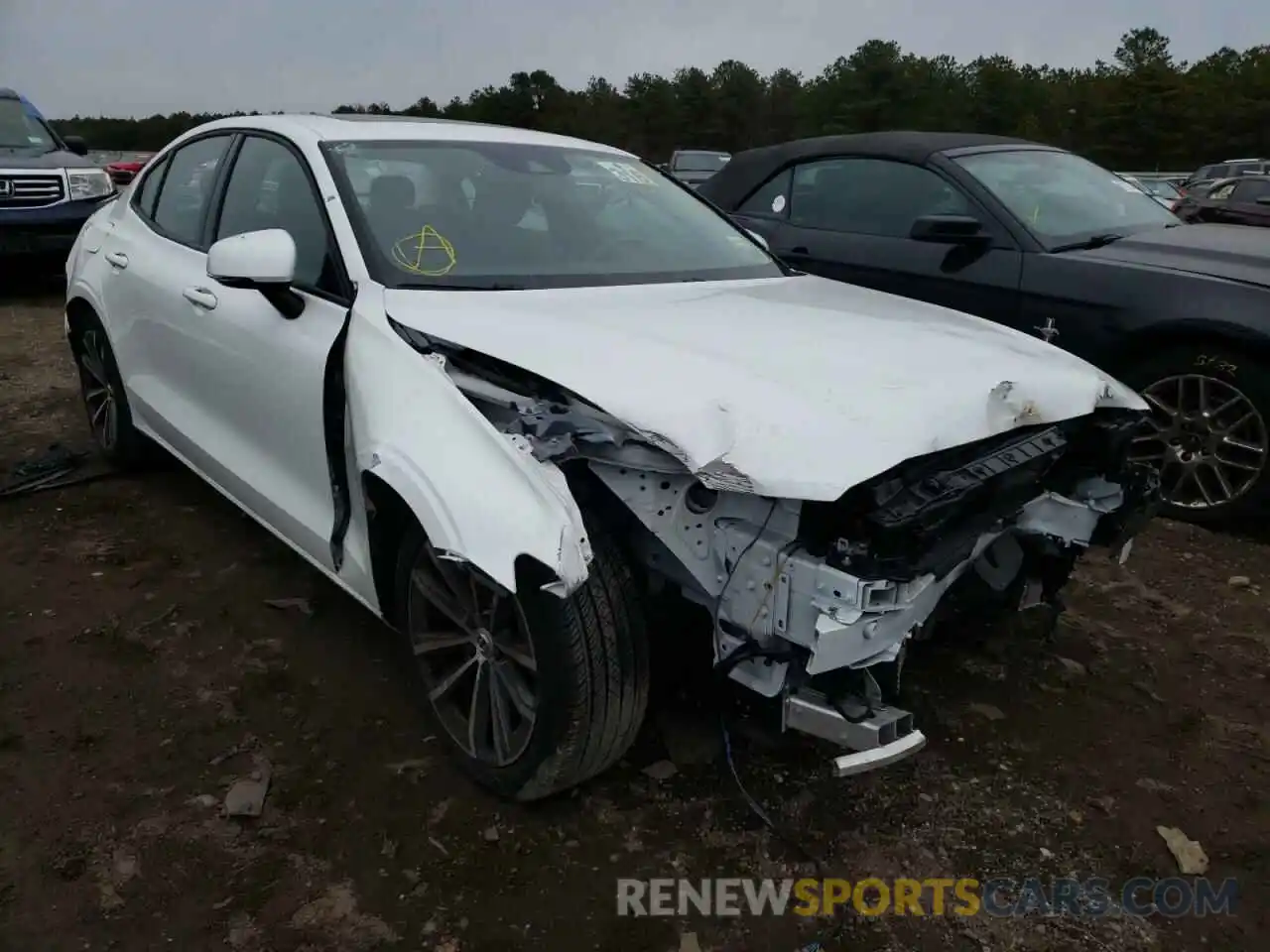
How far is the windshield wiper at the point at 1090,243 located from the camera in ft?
15.6

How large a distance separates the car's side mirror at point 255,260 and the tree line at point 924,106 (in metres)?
36.7

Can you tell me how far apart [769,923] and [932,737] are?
35.4 inches

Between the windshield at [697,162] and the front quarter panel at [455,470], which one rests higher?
the windshield at [697,162]

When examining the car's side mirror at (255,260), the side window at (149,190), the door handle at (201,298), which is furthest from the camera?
the side window at (149,190)

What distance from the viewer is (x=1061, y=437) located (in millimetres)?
2611

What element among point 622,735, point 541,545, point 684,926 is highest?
point 541,545

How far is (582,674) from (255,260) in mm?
1445

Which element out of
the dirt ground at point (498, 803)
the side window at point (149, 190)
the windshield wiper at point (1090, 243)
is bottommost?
the dirt ground at point (498, 803)

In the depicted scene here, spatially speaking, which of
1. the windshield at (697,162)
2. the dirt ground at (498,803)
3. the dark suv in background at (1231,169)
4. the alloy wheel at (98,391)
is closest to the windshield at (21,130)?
the alloy wheel at (98,391)

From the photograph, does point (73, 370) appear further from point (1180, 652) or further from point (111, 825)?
point (1180, 652)

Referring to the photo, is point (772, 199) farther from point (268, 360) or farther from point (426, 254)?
point (268, 360)

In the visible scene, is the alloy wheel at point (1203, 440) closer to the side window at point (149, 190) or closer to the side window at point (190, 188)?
the side window at point (190, 188)

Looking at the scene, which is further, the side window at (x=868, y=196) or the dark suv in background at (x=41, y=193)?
the dark suv in background at (x=41, y=193)

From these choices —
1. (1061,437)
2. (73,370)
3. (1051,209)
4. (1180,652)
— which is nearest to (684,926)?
(1061,437)
